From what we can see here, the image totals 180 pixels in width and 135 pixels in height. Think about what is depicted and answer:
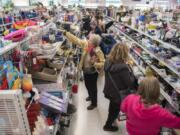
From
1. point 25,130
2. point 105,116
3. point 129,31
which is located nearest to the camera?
point 25,130

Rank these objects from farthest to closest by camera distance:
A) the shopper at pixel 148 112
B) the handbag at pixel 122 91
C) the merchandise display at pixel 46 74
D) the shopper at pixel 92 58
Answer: the shopper at pixel 92 58 < the handbag at pixel 122 91 < the shopper at pixel 148 112 < the merchandise display at pixel 46 74

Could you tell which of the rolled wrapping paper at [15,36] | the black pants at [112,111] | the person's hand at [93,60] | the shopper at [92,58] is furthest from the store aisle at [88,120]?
the rolled wrapping paper at [15,36]

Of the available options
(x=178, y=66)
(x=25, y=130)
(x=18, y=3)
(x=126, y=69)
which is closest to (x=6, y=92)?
(x=25, y=130)

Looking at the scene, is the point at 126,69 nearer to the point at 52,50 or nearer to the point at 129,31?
the point at 52,50

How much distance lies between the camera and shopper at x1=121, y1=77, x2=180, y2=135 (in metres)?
1.86

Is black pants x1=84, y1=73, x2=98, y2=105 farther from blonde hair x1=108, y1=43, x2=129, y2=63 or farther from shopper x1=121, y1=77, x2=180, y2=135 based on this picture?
shopper x1=121, y1=77, x2=180, y2=135

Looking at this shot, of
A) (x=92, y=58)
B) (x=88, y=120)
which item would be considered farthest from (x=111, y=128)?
(x=92, y=58)

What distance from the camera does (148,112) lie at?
6.16 ft

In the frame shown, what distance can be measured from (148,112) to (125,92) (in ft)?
3.30

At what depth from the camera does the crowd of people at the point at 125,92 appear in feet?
6.25

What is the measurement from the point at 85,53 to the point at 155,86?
78.8 inches

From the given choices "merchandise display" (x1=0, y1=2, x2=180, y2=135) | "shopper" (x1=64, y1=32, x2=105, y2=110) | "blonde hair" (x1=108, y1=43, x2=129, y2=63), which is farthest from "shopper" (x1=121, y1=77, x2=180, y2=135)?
Answer: "shopper" (x1=64, y1=32, x2=105, y2=110)

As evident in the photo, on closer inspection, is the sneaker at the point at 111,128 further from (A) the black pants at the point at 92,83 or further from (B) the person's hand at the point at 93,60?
(B) the person's hand at the point at 93,60

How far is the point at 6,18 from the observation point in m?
8.42
